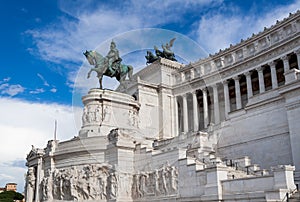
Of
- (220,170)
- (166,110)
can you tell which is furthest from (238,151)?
(166,110)

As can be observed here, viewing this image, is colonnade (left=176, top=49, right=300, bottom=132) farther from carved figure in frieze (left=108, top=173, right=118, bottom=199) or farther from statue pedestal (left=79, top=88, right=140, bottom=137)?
carved figure in frieze (left=108, top=173, right=118, bottom=199)

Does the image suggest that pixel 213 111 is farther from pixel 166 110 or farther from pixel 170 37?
pixel 170 37

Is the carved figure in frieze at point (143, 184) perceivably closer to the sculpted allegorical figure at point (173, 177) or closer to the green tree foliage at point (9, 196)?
the sculpted allegorical figure at point (173, 177)

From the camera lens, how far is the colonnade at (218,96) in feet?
188

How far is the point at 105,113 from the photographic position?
128ft

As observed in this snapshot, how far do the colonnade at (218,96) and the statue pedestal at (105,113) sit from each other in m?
20.0

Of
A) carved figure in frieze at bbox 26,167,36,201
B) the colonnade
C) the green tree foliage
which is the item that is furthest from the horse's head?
the green tree foliage

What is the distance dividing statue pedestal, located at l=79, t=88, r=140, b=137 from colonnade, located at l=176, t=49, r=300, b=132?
65.8 feet

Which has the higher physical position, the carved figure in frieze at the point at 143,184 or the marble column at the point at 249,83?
the marble column at the point at 249,83

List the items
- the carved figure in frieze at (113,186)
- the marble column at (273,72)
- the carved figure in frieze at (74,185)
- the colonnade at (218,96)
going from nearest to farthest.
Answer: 1. the carved figure in frieze at (113,186)
2. the carved figure in frieze at (74,185)
3. the marble column at (273,72)
4. the colonnade at (218,96)

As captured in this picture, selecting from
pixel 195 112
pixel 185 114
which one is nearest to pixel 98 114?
pixel 195 112

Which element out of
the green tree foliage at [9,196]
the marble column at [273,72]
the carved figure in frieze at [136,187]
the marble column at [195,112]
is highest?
the marble column at [273,72]

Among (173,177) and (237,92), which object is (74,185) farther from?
(237,92)

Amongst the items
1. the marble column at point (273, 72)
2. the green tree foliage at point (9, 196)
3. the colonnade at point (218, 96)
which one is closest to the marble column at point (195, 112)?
the colonnade at point (218, 96)
